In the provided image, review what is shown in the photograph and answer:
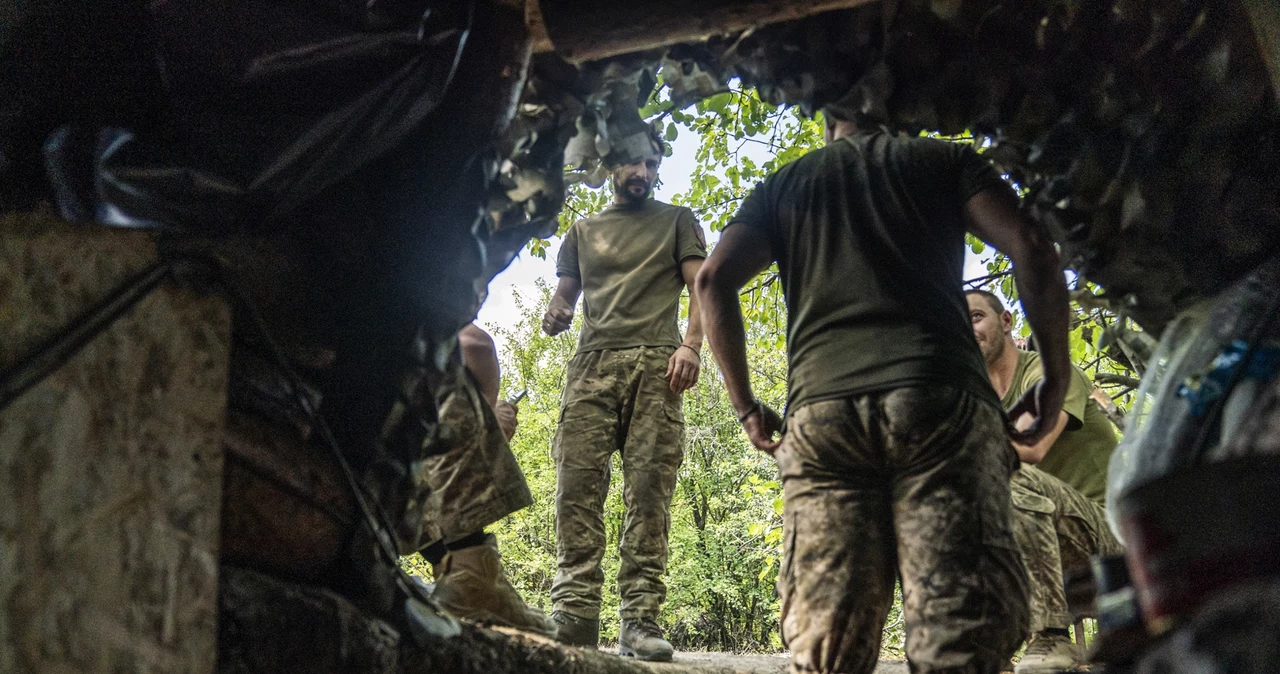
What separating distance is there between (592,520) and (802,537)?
196 cm

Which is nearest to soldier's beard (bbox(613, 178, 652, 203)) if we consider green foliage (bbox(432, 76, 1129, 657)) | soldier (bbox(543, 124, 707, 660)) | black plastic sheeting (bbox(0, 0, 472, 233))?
soldier (bbox(543, 124, 707, 660))

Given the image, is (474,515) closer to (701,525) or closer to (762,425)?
(762,425)

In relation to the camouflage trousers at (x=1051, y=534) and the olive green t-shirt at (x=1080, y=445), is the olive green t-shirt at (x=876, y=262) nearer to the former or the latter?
the camouflage trousers at (x=1051, y=534)

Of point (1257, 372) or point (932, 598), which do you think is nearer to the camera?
point (1257, 372)

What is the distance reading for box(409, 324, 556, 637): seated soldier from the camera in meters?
3.52

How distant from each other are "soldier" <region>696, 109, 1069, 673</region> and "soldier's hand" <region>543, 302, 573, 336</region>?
196cm

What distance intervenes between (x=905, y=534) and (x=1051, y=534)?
80.3 inches

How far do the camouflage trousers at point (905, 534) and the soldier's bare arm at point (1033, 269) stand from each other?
33cm

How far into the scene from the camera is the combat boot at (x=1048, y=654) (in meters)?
3.89

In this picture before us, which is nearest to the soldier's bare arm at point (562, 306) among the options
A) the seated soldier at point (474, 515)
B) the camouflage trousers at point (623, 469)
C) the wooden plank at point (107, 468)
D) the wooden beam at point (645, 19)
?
the camouflage trousers at point (623, 469)

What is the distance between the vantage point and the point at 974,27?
283 centimetres

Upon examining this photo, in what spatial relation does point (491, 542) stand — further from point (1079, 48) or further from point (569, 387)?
point (1079, 48)

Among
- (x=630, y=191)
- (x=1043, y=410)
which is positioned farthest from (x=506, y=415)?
(x=1043, y=410)

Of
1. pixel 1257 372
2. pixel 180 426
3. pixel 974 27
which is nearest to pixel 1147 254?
pixel 974 27
